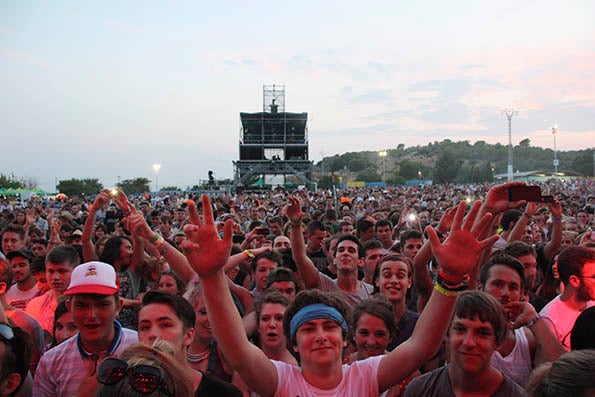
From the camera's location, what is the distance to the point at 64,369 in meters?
2.88

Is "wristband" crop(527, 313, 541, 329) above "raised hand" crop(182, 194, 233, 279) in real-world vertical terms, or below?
below

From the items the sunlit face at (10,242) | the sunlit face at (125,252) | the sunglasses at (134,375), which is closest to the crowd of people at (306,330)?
the sunglasses at (134,375)

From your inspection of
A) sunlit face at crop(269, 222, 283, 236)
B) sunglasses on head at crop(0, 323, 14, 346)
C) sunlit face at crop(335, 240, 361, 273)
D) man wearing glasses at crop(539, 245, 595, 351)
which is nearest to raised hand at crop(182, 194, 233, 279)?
sunglasses on head at crop(0, 323, 14, 346)

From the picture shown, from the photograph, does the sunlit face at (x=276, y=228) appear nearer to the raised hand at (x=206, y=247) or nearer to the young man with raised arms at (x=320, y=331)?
the young man with raised arms at (x=320, y=331)

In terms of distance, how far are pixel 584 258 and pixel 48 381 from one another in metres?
3.88

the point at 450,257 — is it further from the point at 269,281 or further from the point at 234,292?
the point at 234,292

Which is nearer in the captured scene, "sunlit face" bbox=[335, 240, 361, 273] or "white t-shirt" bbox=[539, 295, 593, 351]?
"white t-shirt" bbox=[539, 295, 593, 351]

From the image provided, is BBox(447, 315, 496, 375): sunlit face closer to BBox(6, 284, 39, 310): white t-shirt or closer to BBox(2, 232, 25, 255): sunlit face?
BBox(6, 284, 39, 310): white t-shirt

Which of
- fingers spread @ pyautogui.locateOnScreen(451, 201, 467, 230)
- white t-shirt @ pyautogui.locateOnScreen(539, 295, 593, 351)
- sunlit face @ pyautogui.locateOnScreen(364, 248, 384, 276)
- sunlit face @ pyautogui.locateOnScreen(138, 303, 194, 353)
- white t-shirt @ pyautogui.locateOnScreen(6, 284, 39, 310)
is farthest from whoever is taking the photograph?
sunlit face @ pyautogui.locateOnScreen(364, 248, 384, 276)

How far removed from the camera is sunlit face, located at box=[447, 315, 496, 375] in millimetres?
2521

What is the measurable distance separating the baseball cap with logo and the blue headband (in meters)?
1.32

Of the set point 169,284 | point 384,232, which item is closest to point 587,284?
point 169,284

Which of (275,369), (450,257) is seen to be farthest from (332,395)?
(450,257)

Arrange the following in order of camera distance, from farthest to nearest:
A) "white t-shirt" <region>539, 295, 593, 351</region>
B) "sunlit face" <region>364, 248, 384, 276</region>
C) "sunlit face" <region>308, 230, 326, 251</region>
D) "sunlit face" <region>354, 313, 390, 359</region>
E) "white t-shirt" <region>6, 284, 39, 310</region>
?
1. "sunlit face" <region>308, 230, 326, 251</region>
2. "sunlit face" <region>364, 248, 384, 276</region>
3. "white t-shirt" <region>6, 284, 39, 310</region>
4. "sunlit face" <region>354, 313, 390, 359</region>
5. "white t-shirt" <region>539, 295, 593, 351</region>
